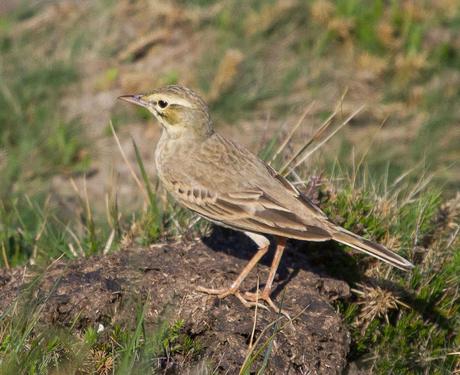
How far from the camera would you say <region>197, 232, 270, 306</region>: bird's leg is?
4992 millimetres

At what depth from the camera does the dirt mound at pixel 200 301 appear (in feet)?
15.5

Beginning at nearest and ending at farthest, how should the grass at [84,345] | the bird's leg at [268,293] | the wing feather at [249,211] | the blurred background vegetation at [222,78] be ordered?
1. the grass at [84,345]
2. the wing feather at [249,211]
3. the bird's leg at [268,293]
4. the blurred background vegetation at [222,78]

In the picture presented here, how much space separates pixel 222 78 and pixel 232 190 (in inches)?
158

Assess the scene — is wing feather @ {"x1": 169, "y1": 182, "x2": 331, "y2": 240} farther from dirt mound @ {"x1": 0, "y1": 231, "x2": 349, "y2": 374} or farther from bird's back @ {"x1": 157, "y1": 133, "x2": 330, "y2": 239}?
dirt mound @ {"x1": 0, "y1": 231, "x2": 349, "y2": 374}

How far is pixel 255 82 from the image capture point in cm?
941

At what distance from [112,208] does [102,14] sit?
4483 mm

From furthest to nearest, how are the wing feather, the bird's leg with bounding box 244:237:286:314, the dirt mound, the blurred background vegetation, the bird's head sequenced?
the blurred background vegetation, the bird's head, the bird's leg with bounding box 244:237:286:314, the wing feather, the dirt mound

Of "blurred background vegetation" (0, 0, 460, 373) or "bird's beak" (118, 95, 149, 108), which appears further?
"blurred background vegetation" (0, 0, 460, 373)

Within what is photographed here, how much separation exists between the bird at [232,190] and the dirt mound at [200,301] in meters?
0.14

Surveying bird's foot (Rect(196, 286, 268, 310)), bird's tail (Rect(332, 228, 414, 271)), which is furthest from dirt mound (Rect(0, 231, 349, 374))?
bird's tail (Rect(332, 228, 414, 271))

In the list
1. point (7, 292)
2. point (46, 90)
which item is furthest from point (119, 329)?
point (46, 90)

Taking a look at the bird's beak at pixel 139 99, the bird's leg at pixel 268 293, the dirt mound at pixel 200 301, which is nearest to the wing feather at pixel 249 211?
the bird's leg at pixel 268 293

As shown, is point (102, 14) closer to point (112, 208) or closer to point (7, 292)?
point (112, 208)

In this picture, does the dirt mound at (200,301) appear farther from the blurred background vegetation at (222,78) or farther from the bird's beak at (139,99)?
the blurred background vegetation at (222,78)
